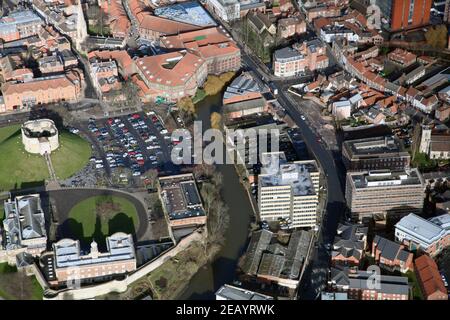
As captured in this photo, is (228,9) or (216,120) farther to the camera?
(228,9)

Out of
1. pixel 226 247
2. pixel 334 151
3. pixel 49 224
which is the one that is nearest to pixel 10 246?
pixel 49 224

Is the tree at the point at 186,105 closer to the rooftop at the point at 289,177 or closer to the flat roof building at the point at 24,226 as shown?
the rooftop at the point at 289,177

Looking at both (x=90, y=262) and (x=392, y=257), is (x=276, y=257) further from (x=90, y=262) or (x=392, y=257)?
(x=90, y=262)

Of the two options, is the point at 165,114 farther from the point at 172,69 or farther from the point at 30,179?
the point at 30,179

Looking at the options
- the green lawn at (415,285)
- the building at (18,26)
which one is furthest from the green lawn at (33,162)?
the green lawn at (415,285)

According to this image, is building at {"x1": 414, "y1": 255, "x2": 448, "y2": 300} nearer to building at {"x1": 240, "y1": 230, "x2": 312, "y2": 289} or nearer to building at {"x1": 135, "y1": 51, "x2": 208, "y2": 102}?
building at {"x1": 240, "y1": 230, "x2": 312, "y2": 289}

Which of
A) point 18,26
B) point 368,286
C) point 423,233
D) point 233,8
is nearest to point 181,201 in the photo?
point 368,286
